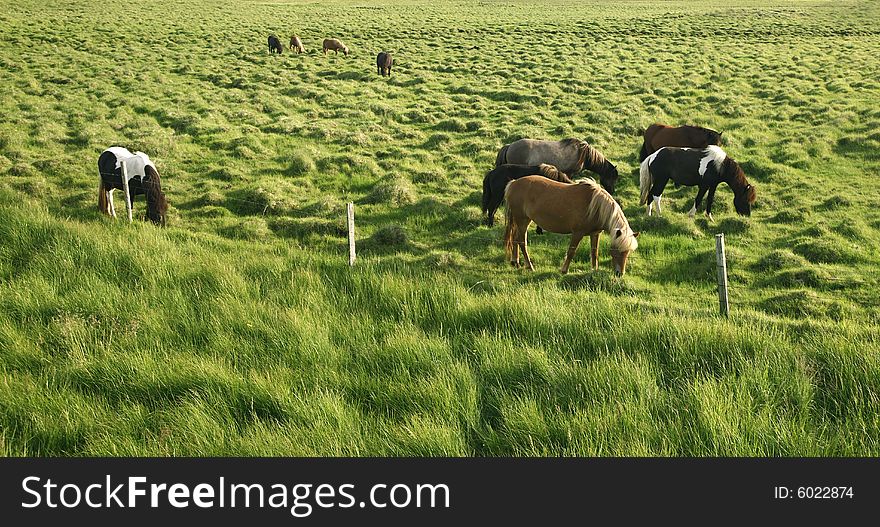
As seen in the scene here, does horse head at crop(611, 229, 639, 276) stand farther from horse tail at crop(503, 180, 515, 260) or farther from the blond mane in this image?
the blond mane

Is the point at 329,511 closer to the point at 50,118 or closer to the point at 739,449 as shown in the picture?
the point at 739,449

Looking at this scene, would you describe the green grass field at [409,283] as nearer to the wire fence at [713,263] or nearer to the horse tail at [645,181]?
the wire fence at [713,263]

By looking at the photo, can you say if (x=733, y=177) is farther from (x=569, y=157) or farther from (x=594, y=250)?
(x=594, y=250)

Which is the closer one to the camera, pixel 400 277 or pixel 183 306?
pixel 183 306

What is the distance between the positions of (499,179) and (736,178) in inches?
200

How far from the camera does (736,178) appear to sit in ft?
39.3

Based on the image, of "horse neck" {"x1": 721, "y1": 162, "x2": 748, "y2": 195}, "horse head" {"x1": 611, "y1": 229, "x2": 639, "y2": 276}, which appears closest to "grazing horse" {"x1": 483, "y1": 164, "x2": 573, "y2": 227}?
"horse head" {"x1": 611, "y1": 229, "x2": 639, "y2": 276}

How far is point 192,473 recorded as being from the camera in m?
3.38

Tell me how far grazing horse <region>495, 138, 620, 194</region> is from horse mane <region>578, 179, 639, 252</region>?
13.6ft

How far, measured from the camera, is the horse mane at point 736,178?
12.0m

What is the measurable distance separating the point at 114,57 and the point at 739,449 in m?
35.7

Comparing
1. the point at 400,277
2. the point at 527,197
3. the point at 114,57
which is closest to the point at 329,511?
the point at 400,277

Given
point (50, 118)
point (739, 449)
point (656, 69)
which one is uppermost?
point (656, 69)

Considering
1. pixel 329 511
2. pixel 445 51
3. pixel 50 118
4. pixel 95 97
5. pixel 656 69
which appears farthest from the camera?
pixel 445 51
